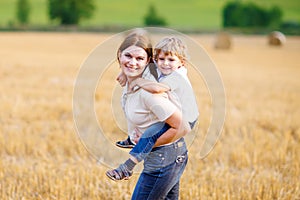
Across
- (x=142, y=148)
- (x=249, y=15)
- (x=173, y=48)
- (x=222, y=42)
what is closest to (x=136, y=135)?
(x=142, y=148)

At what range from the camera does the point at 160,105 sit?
185 centimetres

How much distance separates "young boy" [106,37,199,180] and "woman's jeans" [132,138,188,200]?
0.10 m

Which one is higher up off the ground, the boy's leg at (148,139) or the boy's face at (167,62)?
the boy's face at (167,62)

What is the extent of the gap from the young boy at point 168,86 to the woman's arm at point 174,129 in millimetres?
15

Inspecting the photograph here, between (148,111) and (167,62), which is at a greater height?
(167,62)

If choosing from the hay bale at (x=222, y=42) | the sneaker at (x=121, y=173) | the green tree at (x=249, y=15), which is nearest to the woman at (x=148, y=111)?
the sneaker at (x=121, y=173)

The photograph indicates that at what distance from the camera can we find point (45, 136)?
5.86 metres

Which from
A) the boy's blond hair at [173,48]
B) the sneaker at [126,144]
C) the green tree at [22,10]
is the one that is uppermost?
the boy's blond hair at [173,48]

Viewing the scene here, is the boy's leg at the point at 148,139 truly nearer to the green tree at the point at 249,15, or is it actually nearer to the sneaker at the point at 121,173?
the sneaker at the point at 121,173

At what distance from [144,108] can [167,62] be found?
0.60ft

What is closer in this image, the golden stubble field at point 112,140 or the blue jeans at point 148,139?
the blue jeans at point 148,139

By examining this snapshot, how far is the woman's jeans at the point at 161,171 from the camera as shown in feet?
6.77

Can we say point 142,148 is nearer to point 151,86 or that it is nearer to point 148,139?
point 148,139

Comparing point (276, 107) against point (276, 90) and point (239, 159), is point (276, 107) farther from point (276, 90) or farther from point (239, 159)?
point (239, 159)
